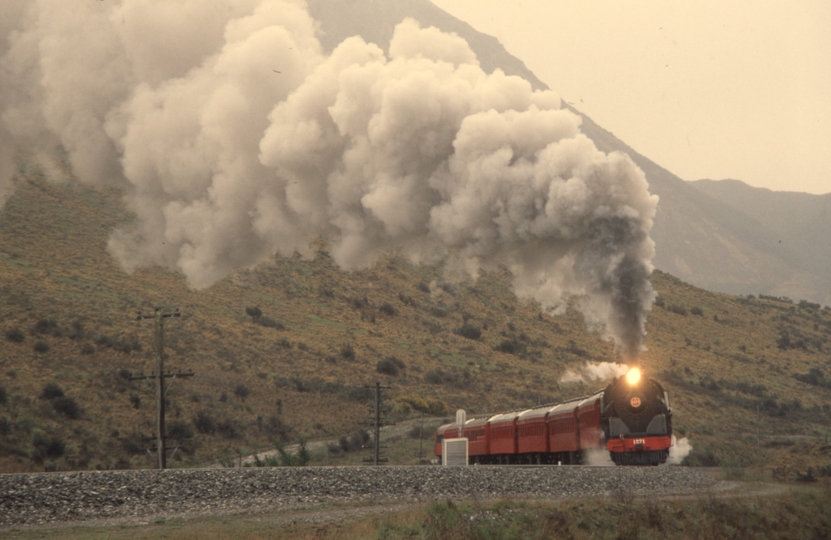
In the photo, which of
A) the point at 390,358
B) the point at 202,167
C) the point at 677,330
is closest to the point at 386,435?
the point at 390,358

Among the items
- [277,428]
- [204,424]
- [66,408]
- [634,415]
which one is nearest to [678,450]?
[634,415]

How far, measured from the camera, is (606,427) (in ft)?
104

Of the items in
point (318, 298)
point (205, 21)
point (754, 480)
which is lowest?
point (754, 480)

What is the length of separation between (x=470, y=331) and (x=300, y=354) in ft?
70.9

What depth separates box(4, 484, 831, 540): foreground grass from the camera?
20.4m

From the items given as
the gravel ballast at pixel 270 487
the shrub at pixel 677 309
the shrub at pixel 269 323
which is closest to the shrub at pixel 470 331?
the shrub at pixel 269 323

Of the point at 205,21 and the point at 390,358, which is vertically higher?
the point at 205,21

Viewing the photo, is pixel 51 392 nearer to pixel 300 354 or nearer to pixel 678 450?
pixel 300 354

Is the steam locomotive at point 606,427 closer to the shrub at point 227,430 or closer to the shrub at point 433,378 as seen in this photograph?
the shrub at point 227,430

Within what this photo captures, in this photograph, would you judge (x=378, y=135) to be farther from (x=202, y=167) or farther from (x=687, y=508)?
(x=687, y=508)

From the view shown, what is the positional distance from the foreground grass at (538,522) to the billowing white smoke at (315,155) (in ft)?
16.4

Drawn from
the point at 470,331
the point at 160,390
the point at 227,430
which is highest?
the point at 470,331

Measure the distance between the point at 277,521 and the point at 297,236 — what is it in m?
12.1

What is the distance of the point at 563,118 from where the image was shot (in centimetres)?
2783
